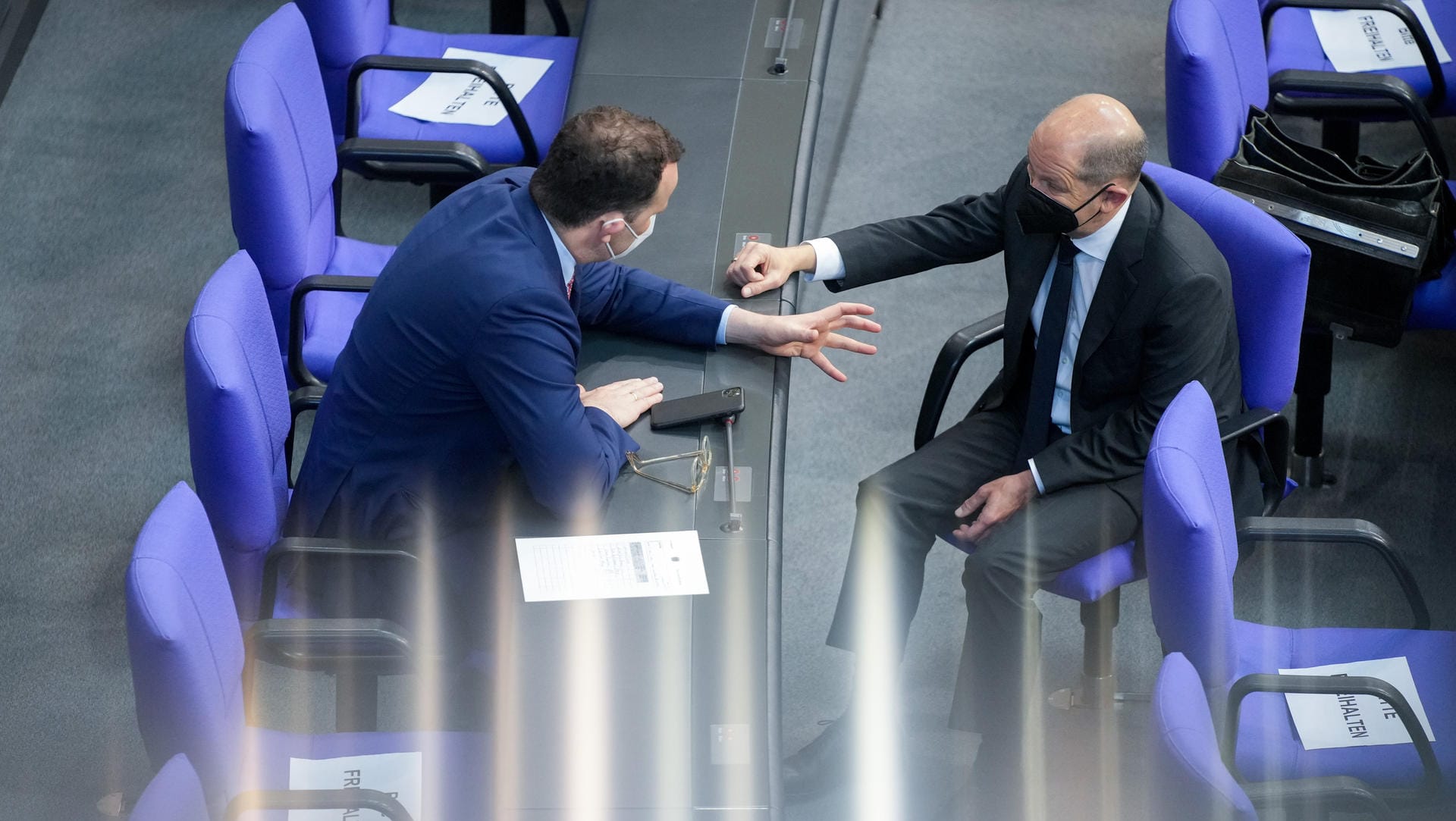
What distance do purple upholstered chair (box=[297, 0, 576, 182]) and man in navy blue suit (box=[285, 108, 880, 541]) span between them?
99 centimetres

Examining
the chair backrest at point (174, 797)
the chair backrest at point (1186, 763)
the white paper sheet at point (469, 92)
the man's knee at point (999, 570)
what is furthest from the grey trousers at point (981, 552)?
the white paper sheet at point (469, 92)

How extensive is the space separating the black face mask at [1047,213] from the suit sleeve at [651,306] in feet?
1.89

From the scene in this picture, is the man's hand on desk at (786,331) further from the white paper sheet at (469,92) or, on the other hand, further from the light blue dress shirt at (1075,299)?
the white paper sheet at (469,92)

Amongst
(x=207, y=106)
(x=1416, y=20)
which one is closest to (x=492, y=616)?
(x=1416, y=20)

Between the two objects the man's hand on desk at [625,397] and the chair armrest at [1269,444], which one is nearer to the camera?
the man's hand on desk at [625,397]

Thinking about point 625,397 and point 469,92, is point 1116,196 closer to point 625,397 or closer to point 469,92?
point 625,397

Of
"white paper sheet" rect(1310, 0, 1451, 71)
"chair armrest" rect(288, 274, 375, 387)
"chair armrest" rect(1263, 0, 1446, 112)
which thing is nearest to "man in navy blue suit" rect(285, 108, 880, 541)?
"chair armrest" rect(288, 274, 375, 387)

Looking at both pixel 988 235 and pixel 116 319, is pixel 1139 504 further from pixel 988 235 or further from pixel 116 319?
pixel 116 319

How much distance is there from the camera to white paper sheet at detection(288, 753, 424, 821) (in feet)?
7.66

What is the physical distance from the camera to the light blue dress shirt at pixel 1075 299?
9.36 feet

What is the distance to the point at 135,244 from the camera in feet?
14.4

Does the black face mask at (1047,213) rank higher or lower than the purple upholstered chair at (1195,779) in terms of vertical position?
higher

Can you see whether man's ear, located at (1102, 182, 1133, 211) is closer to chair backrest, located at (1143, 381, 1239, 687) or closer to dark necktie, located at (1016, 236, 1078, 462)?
dark necktie, located at (1016, 236, 1078, 462)

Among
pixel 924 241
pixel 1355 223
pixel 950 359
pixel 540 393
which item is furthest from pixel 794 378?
pixel 540 393
